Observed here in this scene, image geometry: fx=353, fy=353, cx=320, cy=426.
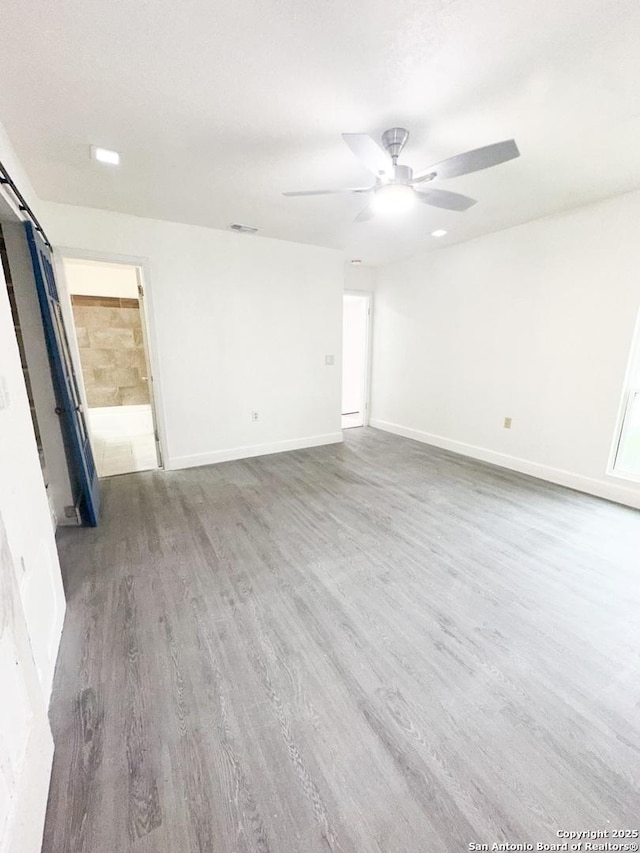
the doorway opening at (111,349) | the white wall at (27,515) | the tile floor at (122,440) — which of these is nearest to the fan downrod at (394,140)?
the white wall at (27,515)

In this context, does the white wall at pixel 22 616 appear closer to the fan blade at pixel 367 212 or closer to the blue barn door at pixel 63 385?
the blue barn door at pixel 63 385

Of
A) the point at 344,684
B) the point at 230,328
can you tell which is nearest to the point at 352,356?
the point at 230,328

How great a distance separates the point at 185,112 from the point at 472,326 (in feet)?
11.4

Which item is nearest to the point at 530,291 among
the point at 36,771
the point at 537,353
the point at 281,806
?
the point at 537,353

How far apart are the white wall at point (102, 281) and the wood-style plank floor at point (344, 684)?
4707 mm

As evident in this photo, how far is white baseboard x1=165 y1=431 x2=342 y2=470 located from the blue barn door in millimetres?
1072

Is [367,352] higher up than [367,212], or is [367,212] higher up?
[367,212]

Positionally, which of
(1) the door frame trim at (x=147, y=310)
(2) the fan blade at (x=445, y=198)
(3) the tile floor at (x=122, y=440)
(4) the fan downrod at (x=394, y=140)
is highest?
(4) the fan downrod at (x=394, y=140)

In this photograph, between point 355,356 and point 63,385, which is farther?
point 355,356

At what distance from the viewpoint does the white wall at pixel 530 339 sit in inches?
120

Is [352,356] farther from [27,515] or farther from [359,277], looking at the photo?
[27,515]

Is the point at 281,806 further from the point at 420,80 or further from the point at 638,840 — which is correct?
the point at 420,80

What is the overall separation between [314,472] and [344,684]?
2.45 metres

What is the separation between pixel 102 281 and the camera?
5820 mm
